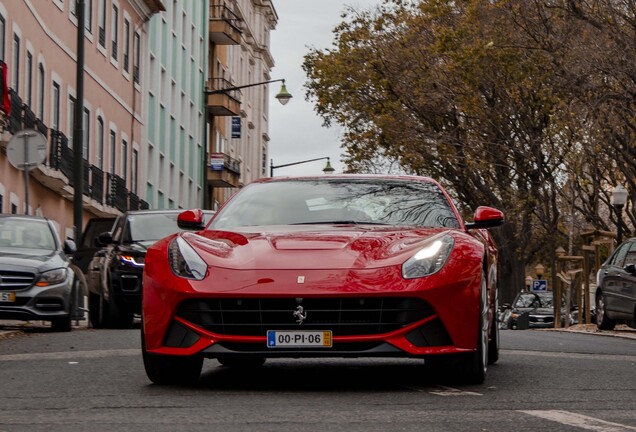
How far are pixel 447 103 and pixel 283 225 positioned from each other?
33824 millimetres

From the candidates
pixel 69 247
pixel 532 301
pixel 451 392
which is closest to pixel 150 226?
pixel 69 247

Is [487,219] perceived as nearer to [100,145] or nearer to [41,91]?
[41,91]

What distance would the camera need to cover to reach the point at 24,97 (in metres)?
33.4

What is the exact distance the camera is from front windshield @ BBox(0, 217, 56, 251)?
20.9m

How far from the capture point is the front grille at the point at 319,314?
9.39 m

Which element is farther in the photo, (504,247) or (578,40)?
(504,247)

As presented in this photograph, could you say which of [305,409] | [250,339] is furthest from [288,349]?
[305,409]

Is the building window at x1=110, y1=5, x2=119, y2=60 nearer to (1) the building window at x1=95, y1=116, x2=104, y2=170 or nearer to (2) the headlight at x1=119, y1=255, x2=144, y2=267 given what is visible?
(1) the building window at x1=95, y1=116, x2=104, y2=170

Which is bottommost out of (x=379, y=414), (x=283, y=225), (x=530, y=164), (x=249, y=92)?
(x=379, y=414)

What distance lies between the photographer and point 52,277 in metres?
20.0

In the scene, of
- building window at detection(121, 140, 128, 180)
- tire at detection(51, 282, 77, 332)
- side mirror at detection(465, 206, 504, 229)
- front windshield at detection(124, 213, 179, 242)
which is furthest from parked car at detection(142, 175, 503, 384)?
building window at detection(121, 140, 128, 180)

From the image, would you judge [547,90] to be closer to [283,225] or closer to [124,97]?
[124,97]

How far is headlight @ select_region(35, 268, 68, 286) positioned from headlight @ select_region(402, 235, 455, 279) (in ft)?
35.9

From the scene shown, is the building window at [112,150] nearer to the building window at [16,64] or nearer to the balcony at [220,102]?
the building window at [16,64]
